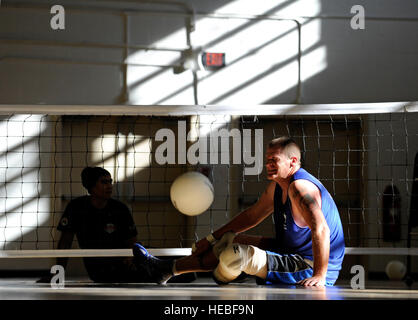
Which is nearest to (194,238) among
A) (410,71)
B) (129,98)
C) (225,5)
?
(129,98)

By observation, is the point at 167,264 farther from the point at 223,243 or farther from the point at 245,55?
the point at 245,55

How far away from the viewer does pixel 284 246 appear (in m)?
3.51

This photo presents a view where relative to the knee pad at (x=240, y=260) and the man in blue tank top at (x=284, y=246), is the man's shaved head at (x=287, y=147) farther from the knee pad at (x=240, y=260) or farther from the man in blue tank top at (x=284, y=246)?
the knee pad at (x=240, y=260)

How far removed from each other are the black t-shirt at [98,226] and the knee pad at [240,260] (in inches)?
55.2

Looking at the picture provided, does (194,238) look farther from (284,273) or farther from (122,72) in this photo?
(284,273)

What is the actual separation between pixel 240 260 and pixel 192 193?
1068 mm

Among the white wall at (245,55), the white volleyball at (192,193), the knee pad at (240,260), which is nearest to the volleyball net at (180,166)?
the white wall at (245,55)

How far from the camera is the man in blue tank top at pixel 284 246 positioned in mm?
3211

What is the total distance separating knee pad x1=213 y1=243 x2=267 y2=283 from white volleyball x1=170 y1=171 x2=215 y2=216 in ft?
3.05

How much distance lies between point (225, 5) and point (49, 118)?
2519 mm

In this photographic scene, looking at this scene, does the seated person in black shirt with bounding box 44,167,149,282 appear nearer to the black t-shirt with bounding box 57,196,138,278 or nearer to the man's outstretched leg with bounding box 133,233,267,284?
the black t-shirt with bounding box 57,196,138,278

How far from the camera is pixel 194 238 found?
7.20 metres
